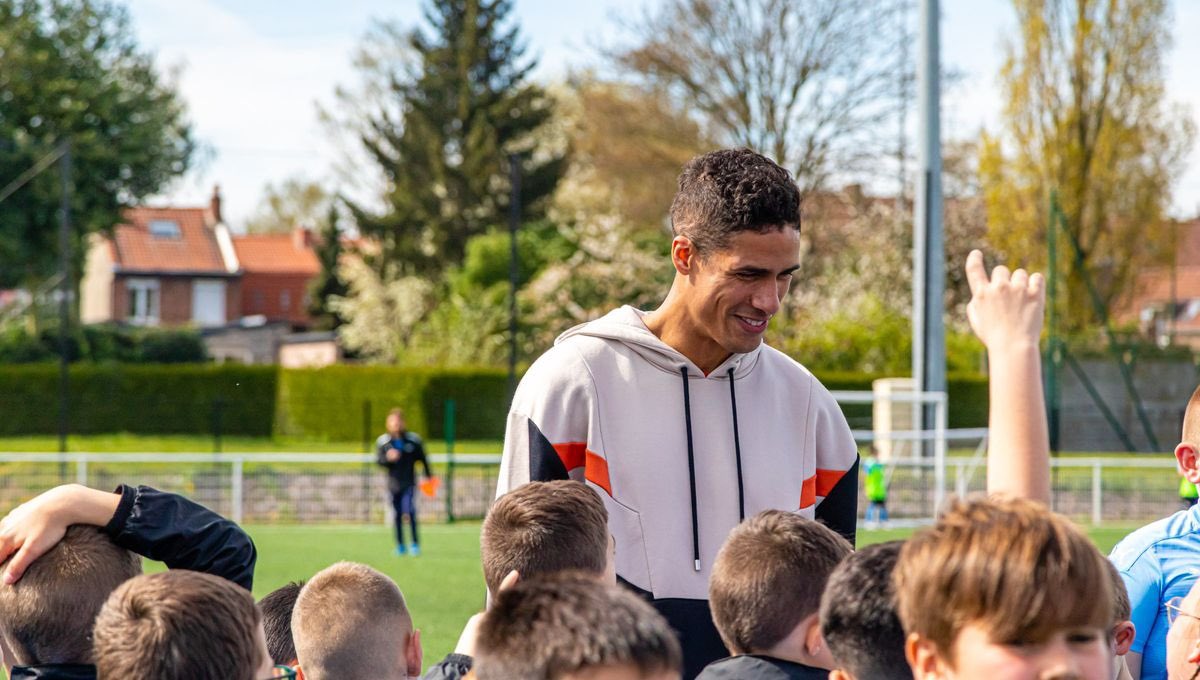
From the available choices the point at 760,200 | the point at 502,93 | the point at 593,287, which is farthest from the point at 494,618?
the point at 502,93

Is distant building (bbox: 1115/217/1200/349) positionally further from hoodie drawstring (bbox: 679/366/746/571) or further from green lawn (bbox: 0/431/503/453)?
hoodie drawstring (bbox: 679/366/746/571)

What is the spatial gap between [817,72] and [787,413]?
32093mm

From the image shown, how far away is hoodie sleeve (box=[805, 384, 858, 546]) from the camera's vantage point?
3467mm

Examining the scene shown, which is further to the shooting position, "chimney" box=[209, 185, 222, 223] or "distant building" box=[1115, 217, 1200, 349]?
"chimney" box=[209, 185, 222, 223]

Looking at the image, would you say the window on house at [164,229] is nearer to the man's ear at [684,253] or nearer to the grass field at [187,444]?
the grass field at [187,444]

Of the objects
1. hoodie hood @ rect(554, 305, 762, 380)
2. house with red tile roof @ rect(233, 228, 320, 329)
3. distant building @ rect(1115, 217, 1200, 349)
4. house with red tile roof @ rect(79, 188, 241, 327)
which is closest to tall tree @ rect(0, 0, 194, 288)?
distant building @ rect(1115, 217, 1200, 349)

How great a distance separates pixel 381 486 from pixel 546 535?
18.5 metres

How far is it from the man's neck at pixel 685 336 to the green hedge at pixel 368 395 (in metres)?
30.1

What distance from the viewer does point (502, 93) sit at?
158ft

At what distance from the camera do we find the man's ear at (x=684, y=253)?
329cm

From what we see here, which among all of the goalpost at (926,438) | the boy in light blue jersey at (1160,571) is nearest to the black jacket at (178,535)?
the boy in light blue jersey at (1160,571)

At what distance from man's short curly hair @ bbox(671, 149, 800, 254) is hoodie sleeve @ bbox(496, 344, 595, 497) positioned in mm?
430

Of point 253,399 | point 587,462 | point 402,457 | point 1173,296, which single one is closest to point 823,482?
point 587,462

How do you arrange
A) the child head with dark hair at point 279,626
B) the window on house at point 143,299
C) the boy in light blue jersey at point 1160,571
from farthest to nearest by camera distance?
the window on house at point 143,299 → the child head with dark hair at point 279,626 → the boy in light blue jersey at point 1160,571
